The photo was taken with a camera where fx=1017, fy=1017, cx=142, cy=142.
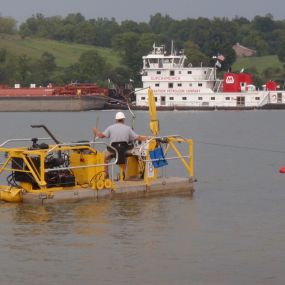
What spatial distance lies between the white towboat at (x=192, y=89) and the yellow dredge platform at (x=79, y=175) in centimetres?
7026

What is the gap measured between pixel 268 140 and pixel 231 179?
2108 centimetres

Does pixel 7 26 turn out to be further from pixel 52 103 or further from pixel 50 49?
pixel 52 103

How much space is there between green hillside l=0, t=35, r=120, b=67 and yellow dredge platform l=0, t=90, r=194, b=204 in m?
130

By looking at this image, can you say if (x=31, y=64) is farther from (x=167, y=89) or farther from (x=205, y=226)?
(x=205, y=226)

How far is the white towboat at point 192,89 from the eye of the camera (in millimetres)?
91750

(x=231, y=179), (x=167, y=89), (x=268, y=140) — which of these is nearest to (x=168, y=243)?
(x=231, y=179)

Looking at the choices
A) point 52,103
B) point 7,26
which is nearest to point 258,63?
point 7,26

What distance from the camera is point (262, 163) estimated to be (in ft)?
98.5

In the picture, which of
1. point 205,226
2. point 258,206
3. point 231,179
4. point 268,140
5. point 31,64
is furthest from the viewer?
point 31,64

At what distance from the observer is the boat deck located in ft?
60.2

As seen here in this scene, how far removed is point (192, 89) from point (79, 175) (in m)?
74.3

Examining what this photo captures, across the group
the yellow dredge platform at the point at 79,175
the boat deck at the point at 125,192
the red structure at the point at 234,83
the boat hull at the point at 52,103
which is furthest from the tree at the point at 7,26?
the yellow dredge platform at the point at 79,175

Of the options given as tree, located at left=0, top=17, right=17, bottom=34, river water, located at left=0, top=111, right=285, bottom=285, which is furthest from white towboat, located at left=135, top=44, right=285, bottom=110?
tree, located at left=0, top=17, right=17, bottom=34

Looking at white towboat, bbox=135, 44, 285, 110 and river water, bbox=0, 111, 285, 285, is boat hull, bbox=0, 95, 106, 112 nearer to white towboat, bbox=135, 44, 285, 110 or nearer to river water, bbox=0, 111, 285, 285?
white towboat, bbox=135, 44, 285, 110
